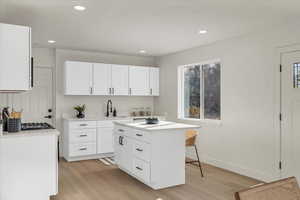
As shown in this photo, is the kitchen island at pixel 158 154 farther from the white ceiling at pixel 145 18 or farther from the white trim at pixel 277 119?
the white ceiling at pixel 145 18

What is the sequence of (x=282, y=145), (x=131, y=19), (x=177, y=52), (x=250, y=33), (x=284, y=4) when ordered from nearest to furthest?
(x=284, y=4) → (x=131, y=19) → (x=282, y=145) → (x=250, y=33) → (x=177, y=52)

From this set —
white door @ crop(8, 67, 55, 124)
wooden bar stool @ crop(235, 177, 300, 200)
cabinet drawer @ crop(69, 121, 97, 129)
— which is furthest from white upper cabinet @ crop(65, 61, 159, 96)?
wooden bar stool @ crop(235, 177, 300, 200)

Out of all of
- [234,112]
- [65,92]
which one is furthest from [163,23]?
[65,92]

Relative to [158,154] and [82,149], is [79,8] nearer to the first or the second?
[158,154]

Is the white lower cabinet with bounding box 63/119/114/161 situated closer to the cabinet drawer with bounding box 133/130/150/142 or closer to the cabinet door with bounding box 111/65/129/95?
the cabinet door with bounding box 111/65/129/95

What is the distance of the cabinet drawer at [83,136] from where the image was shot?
5387 mm

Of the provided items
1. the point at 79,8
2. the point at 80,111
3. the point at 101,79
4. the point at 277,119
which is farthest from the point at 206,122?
the point at 79,8

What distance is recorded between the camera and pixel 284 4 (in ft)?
9.83

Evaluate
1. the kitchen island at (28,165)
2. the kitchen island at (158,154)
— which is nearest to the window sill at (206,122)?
the kitchen island at (158,154)

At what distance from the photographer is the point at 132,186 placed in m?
3.85

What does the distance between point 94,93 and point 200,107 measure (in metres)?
2.40

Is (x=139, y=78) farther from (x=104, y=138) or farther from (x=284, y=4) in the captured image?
(x=284, y=4)

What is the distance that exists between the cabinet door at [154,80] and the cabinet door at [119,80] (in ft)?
2.28

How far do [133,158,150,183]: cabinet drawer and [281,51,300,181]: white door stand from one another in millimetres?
2032
